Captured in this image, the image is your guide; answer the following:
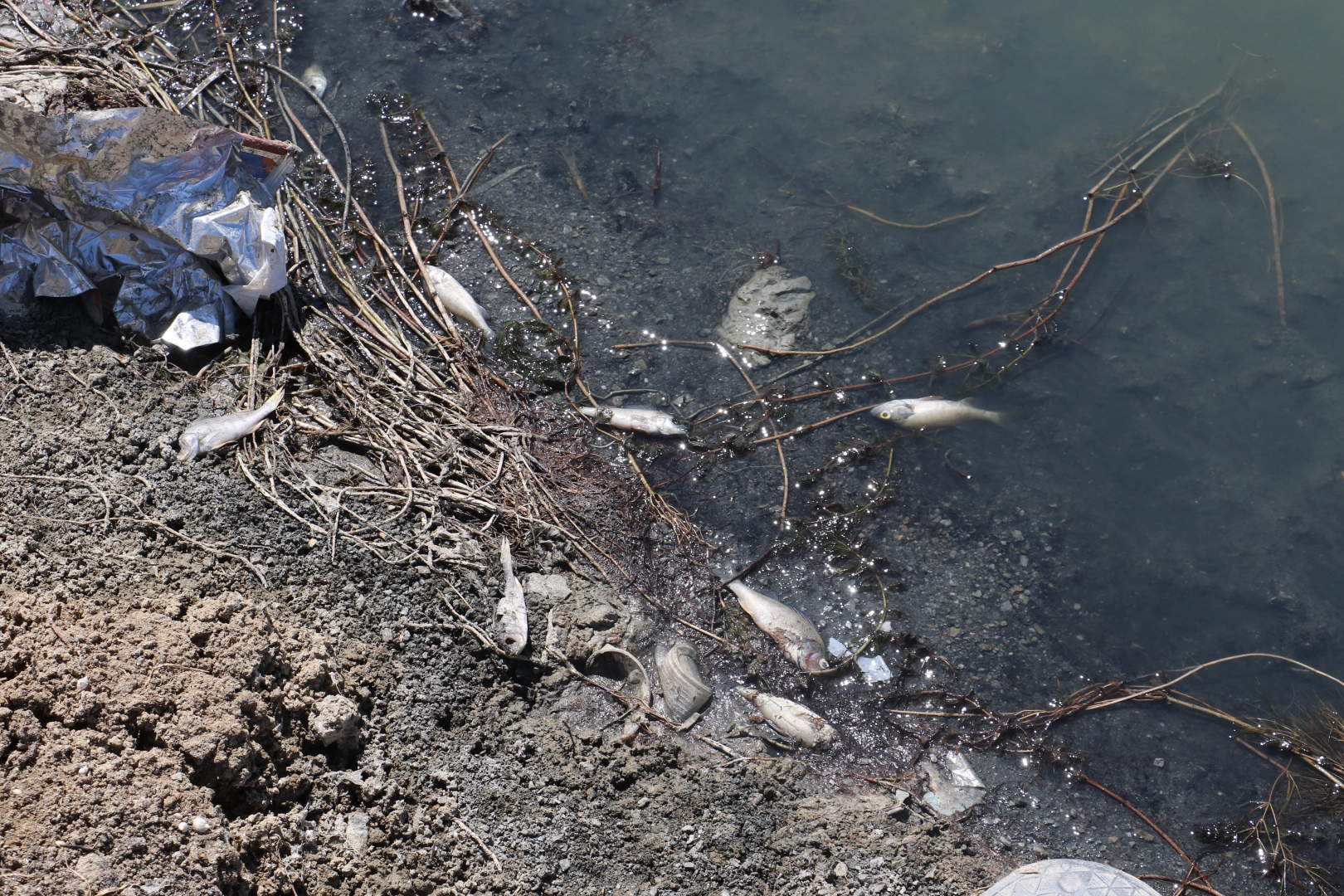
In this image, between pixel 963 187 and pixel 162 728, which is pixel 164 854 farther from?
pixel 963 187

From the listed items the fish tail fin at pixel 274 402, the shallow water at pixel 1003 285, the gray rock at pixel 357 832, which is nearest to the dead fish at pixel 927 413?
the shallow water at pixel 1003 285

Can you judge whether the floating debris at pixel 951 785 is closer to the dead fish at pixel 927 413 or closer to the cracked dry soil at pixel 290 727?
the cracked dry soil at pixel 290 727

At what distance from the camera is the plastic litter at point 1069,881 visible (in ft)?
11.1

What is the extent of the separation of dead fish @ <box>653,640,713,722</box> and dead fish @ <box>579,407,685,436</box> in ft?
4.21

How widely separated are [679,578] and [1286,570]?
3.57m

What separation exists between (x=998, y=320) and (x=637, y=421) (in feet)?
8.10

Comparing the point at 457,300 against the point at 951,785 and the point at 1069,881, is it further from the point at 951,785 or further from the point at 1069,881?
the point at 1069,881

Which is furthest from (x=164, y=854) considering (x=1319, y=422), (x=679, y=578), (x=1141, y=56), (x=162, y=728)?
(x=1141, y=56)

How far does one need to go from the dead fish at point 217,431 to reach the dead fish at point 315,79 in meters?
2.89

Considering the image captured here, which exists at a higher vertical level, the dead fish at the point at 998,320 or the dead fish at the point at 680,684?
Result: the dead fish at the point at 998,320

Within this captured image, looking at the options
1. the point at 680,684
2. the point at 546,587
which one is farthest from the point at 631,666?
the point at 546,587

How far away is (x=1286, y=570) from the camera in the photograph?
464cm

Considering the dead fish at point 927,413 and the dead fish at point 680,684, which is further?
the dead fish at point 927,413

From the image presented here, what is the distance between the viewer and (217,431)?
365 centimetres
